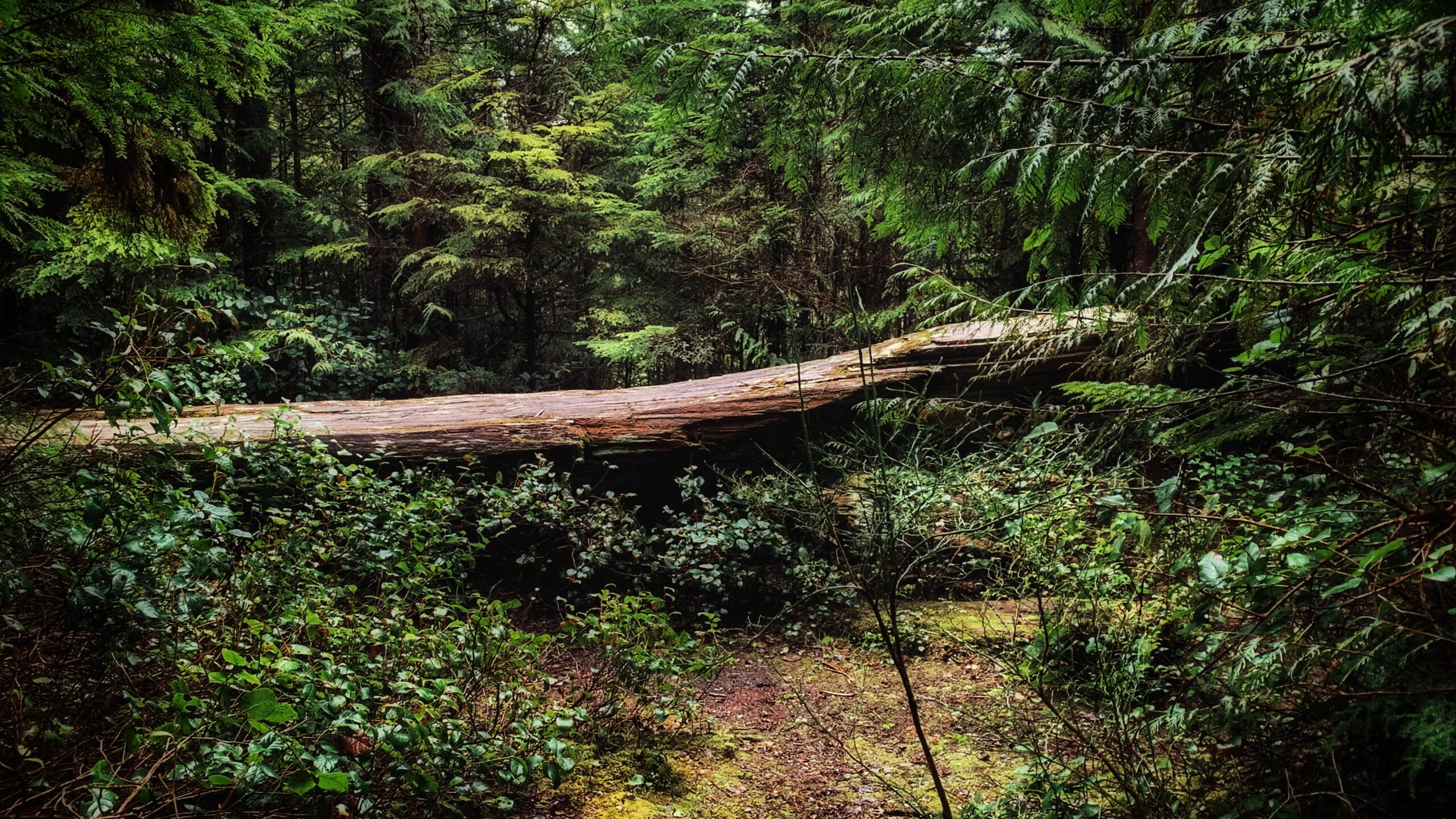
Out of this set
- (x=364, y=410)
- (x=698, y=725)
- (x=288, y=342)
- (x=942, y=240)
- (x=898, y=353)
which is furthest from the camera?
(x=288, y=342)

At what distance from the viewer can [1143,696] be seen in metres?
3.03

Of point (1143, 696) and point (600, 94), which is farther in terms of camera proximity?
point (600, 94)

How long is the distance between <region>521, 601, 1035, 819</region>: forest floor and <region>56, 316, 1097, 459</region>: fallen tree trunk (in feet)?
6.11

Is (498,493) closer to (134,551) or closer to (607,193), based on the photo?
(134,551)

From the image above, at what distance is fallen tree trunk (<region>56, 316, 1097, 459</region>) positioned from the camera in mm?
4969

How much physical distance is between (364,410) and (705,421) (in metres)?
2.76

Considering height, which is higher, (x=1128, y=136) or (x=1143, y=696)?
(x=1128, y=136)

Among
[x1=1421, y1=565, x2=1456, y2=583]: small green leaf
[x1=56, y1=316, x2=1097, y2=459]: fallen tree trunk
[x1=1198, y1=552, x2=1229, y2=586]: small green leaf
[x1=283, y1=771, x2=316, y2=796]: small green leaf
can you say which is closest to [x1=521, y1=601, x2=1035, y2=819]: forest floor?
[x1=1198, y1=552, x2=1229, y2=586]: small green leaf

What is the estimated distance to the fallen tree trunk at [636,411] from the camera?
4.97 metres

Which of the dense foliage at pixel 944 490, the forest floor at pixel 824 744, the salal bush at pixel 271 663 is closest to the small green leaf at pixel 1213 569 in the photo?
the dense foliage at pixel 944 490

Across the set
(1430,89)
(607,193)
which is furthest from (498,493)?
(607,193)

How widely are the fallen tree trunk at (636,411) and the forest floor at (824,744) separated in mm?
1863

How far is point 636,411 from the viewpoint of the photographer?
18.5 ft

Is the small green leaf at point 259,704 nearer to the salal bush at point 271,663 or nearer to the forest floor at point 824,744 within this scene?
the salal bush at point 271,663
